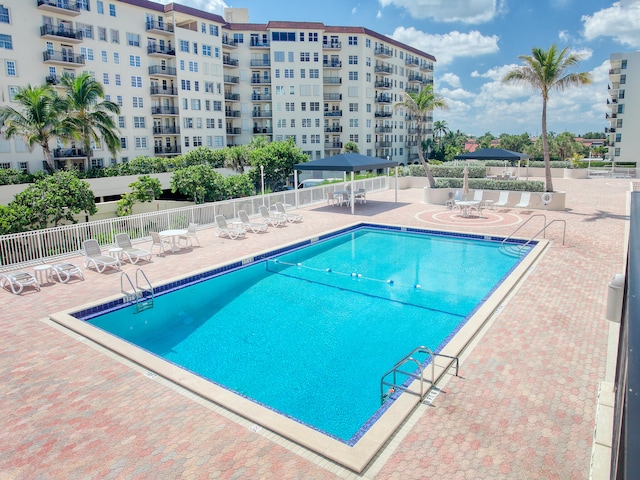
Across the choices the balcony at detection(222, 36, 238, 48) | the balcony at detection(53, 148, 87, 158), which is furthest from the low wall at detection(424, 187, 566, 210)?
the balcony at detection(222, 36, 238, 48)

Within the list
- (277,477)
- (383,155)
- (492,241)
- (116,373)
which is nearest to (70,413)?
(116,373)

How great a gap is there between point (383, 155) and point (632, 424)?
68.8 meters

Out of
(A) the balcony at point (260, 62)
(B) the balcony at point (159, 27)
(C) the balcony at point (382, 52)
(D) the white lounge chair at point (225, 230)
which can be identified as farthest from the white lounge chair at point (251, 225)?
(C) the balcony at point (382, 52)

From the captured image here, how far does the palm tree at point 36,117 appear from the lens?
3147 centimetres

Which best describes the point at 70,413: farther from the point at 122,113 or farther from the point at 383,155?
the point at 383,155

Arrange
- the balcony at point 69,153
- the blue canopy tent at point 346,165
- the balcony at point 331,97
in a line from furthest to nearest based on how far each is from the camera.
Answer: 1. the balcony at point 331,97
2. the balcony at point 69,153
3. the blue canopy tent at point 346,165

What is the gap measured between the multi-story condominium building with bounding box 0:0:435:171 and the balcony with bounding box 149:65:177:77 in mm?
114

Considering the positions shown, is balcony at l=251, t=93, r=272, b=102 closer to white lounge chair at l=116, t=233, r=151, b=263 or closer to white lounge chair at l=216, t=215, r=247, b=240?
white lounge chair at l=216, t=215, r=247, b=240

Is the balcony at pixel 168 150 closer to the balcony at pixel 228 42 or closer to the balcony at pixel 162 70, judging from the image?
the balcony at pixel 162 70

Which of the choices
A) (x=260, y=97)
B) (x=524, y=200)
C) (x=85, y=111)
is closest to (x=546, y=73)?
(x=524, y=200)

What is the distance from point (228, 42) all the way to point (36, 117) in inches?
1149

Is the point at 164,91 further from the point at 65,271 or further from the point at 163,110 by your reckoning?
the point at 65,271

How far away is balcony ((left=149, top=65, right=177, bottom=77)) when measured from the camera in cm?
4741

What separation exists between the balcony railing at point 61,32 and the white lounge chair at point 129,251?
33347 millimetres
